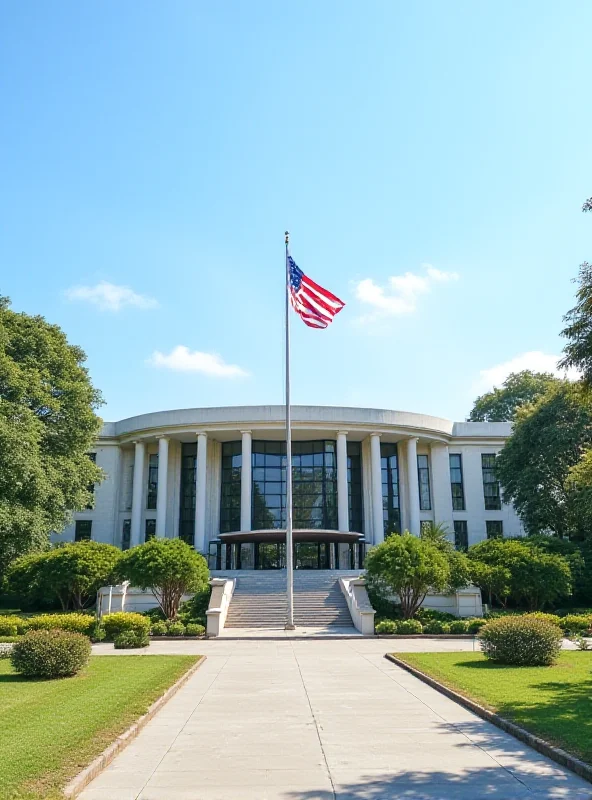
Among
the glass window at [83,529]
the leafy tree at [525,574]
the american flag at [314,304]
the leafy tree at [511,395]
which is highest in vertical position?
the leafy tree at [511,395]

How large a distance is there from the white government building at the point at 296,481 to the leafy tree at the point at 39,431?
11052 millimetres

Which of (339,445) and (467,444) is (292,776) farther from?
(467,444)

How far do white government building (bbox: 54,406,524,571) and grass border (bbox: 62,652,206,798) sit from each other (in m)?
31.7

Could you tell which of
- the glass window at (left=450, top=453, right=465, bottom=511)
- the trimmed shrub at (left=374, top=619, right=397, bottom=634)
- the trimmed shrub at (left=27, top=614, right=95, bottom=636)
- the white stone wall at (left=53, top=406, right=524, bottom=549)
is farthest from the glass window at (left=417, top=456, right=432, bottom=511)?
the trimmed shrub at (left=27, top=614, right=95, bottom=636)

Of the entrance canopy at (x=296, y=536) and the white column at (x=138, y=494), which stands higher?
the white column at (x=138, y=494)

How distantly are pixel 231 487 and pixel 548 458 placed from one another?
2211cm

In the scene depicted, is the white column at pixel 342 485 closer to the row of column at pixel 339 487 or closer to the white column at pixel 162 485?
the row of column at pixel 339 487

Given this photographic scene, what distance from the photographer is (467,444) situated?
170 feet

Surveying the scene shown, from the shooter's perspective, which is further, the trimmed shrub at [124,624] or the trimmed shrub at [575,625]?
the trimmed shrub at [575,625]

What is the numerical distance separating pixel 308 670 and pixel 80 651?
18.6 feet

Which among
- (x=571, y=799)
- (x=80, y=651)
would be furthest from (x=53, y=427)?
(x=571, y=799)

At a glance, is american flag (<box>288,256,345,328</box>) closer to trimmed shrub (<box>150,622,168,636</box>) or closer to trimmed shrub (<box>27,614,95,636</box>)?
trimmed shrub (<box>150,622,168,636</box>)

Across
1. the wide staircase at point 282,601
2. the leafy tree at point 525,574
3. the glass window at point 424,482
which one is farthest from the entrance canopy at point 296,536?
the leafy tree at point 525,574

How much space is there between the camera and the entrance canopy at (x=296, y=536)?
41.6m
